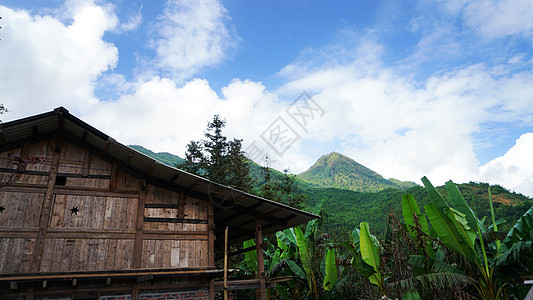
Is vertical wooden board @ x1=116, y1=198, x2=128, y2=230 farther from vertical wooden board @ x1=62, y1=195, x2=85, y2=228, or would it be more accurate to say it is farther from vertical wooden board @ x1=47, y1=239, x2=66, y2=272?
vertical wooden board @ x1=47, y1=239, x2=66, y2=272

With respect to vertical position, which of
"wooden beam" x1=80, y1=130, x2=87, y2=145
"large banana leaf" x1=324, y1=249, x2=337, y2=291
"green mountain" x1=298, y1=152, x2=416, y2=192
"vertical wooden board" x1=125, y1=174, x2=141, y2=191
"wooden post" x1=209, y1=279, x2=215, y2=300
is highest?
"green mountain" x1=298, y1=152, x2=416, y2=192

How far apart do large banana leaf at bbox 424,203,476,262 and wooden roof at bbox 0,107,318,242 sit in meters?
3.12

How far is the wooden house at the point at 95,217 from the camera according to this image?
7.68 metres

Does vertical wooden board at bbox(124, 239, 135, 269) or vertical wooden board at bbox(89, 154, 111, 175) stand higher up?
vertical wooden board at bbox(89, 154, 111, 175)

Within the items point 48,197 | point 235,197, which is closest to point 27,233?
point 48,197

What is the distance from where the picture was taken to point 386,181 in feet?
210

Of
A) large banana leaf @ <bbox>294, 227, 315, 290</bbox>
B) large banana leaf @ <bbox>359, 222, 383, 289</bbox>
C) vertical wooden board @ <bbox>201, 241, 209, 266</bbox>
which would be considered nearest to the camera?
vertical wooden board @ <bbox>201, 241, 209, 266</bbox>

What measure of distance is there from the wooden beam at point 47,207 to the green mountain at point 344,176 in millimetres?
52683

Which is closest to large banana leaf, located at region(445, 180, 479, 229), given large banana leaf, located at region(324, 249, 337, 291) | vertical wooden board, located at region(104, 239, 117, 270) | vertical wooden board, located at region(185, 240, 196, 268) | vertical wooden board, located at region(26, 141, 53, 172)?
large banana leaf, located at region(324, 249, 337, 291)

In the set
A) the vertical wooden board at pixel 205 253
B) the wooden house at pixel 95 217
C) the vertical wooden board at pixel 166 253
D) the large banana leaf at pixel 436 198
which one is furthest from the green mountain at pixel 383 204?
the vertical wooden board at pixel 166 253

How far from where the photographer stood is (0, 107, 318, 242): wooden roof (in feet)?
26.8

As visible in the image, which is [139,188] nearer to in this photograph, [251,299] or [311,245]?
[311,245]

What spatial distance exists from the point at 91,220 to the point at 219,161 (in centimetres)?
1581

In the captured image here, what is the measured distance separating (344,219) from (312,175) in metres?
37.2
